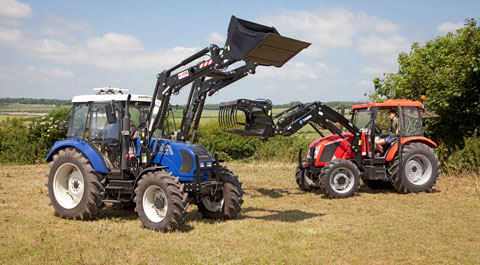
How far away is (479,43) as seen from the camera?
13156 mm

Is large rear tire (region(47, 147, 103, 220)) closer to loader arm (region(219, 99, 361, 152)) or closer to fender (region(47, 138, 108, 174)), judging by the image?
fender (region(47, 138, 108, 174))

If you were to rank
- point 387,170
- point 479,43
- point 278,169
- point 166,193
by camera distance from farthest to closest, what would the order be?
point 278,169
point 479,43
point 387,170
point 166,193

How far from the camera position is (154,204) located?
7512 millimetres

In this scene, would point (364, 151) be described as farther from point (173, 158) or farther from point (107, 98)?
point (107, 98)

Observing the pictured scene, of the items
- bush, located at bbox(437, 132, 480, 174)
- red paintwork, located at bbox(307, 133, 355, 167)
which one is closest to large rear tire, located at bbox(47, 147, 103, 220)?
red paintwork, located at bbox(307, 133, 355, 167)

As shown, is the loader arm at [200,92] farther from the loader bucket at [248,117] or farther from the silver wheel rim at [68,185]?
the silver wheel rim at [68,185]

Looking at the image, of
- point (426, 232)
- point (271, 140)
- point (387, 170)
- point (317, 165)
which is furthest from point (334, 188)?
point (271, 140)

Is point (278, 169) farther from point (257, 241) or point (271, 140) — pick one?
point (257, 241)

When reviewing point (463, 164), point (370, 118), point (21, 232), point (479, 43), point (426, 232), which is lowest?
point (21, 232)

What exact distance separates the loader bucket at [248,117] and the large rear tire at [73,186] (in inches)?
130

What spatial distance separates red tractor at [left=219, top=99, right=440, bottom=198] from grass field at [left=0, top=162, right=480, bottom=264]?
0.72 metres

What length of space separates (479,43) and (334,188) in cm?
654

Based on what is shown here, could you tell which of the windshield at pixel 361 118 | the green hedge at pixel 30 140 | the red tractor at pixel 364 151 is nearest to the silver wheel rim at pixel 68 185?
the red tractor at pixel 364 151

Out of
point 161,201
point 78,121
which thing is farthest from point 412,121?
point 78,121
